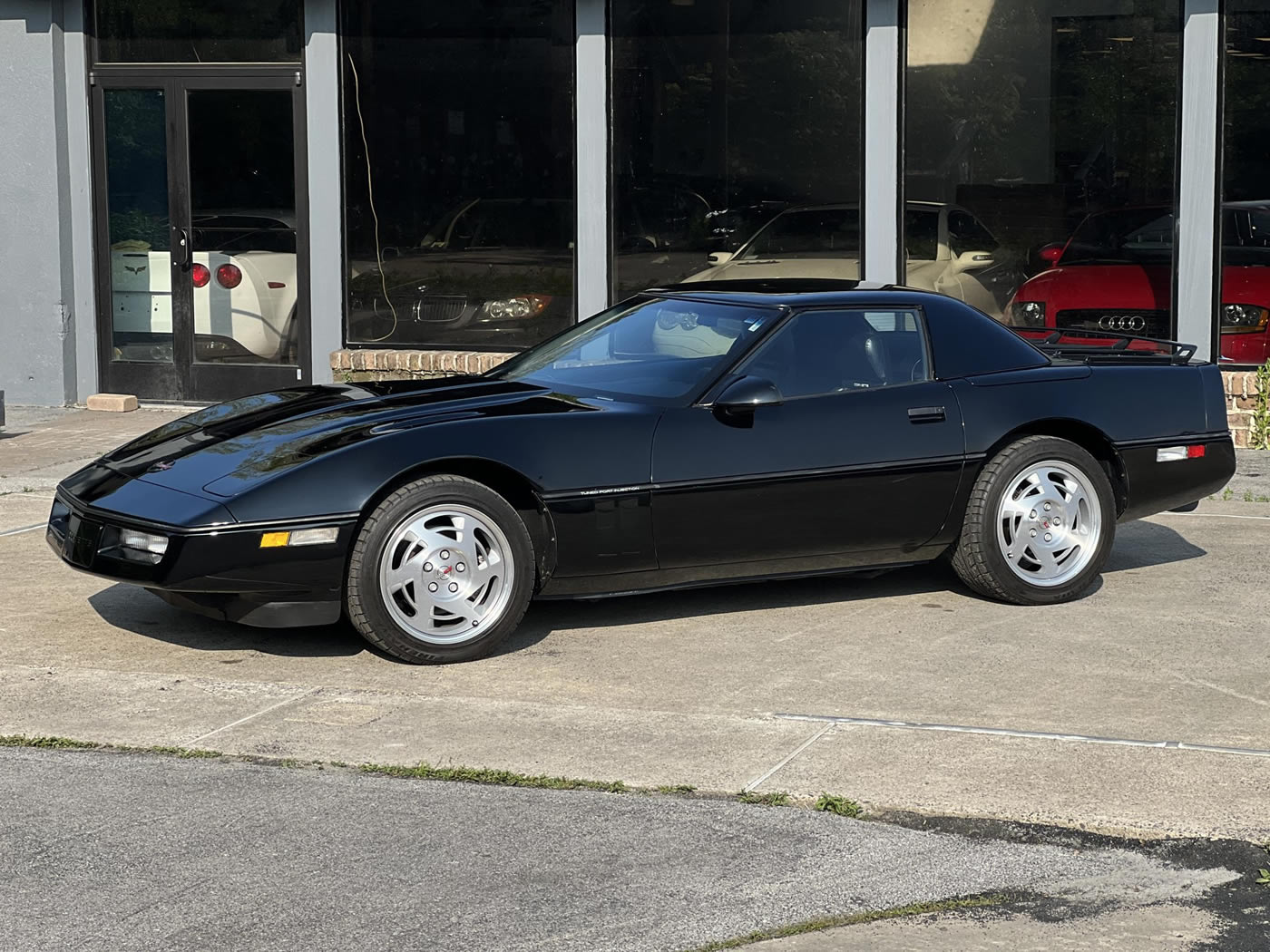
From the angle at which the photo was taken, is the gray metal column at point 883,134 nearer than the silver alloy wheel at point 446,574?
No

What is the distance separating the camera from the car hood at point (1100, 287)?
12117 millimetres

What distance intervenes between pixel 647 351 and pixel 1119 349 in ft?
7.58

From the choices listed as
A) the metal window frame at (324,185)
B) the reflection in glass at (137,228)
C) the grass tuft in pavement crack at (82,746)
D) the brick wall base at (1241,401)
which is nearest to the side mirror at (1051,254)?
the brick wall base at (1241,401)

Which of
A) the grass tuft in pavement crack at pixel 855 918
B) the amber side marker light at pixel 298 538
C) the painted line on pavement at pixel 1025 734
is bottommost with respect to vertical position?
the grass tuft in pavement crack at pixel 855 918

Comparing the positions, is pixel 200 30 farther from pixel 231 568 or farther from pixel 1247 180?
pixel 231 568

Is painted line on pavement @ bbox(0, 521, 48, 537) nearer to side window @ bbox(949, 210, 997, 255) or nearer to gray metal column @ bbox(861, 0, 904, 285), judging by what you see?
gray metal column @ bbox(861, 0, 904, 285)

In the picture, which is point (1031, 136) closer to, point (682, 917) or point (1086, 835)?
point (1086, 835)

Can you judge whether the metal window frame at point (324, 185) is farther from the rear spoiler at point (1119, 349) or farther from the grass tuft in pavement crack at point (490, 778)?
the grass tuft in pavement crack at point (490, 778)

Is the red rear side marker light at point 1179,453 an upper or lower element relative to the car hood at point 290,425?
lower

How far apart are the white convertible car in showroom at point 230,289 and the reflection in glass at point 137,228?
0.01 meters

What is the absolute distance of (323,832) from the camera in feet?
14.8

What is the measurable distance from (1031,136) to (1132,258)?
1076 mm

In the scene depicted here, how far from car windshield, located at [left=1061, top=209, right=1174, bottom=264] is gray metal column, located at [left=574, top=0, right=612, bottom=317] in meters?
3.30

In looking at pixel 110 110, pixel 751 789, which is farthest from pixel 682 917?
pixel 110 110
